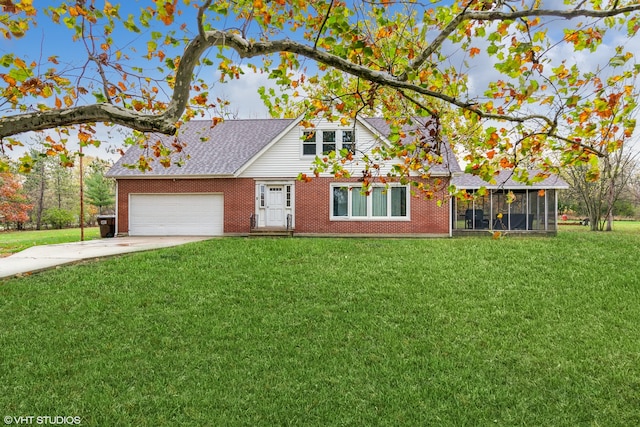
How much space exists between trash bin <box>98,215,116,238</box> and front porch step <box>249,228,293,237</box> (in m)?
6.96

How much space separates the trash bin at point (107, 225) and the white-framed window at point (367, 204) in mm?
10507

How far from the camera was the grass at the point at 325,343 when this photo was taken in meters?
4.21

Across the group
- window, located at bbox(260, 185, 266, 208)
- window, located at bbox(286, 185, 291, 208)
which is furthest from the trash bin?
window, located at bbox(286, 185, 291, 208)

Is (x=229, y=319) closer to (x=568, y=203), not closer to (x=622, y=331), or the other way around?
(x=622, y=331)

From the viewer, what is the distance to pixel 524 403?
428 centimetres

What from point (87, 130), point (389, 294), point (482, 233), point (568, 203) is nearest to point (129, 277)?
point (87, 130)

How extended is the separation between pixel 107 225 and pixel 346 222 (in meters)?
11.3

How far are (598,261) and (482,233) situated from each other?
28.3ft

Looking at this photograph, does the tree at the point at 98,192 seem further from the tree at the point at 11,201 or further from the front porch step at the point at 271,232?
the front porch step at the point at 271,232

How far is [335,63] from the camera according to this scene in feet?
12.5

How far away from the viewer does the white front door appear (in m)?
17.5

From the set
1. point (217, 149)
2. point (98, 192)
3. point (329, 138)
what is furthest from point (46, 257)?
point (98, 192)

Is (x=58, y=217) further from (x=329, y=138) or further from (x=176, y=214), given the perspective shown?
(x=329, y=138)

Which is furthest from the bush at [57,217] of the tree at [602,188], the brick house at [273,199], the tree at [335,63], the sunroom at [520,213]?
the tree at [602,188]
